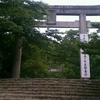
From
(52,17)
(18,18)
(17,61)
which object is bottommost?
(17,61)

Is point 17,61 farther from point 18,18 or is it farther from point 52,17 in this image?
point 52,17

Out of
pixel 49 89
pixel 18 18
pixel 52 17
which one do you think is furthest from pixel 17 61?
pixel 49 89

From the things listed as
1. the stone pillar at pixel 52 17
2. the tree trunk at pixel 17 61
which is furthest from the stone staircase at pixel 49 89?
the stone pillar at pixel 52 17

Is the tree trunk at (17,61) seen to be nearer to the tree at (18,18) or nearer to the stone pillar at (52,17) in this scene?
the tree at (18,18)

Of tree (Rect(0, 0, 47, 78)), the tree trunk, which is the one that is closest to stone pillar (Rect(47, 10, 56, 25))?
tree (Rect(0, 0, 47, 78))

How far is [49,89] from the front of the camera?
8.06 meters

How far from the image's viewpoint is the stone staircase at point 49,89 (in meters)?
7.41

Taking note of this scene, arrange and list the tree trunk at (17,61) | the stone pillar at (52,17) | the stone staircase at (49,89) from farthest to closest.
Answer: the stone pillar at (52,17) → the tree trunk at (17,61) → the stone staircase at (49,89)

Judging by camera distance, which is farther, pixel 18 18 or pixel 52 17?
pixel 52 17

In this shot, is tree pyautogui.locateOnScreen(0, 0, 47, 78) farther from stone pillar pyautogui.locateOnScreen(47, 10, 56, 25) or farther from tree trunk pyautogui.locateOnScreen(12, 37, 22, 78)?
stone pillar pyautogui.locateOnScreen(47, 10, 56, 25)

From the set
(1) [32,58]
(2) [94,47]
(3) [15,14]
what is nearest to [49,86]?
(2) [94,47]

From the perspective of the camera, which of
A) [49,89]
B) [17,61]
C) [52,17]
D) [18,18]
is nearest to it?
[49,89]

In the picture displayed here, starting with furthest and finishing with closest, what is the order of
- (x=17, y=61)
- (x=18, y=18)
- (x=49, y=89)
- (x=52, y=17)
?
(x=52, y=17) → (x=17, y=61) → (x=18, y=18) → (x=49, y=89)

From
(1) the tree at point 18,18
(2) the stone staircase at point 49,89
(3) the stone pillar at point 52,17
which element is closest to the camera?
(2) the stone staircase at point 49,89
